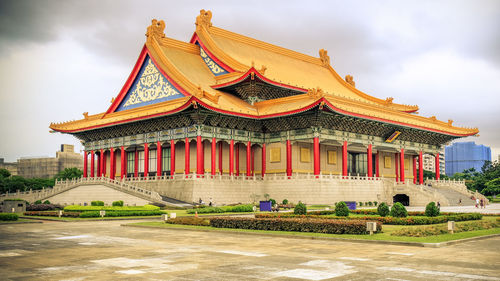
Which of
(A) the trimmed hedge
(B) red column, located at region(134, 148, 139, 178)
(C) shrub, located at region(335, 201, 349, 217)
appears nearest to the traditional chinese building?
(B) red column, located at region(134, 148, 139, 178)

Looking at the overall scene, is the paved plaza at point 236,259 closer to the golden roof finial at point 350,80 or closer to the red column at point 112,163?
the red column at point 112,163

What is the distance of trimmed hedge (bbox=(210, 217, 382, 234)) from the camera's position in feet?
62.3

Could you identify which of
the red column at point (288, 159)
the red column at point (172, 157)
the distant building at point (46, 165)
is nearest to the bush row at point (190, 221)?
the red column at point (172, 157)

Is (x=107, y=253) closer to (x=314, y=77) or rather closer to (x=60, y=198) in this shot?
(x=60, y=198)

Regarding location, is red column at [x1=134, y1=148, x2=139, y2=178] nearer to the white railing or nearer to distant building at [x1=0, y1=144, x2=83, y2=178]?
the white railing

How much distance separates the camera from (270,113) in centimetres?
4694

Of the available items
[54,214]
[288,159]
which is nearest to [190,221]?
[54,214]

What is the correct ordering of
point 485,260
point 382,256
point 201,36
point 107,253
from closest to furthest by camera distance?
1. point 485,260
2. point 382,256
3. point 107,253
4. point 201,36

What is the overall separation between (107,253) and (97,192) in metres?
34.4

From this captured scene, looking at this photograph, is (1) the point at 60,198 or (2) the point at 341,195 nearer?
(2) the point at 341,195

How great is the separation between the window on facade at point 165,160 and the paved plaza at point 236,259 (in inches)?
1253

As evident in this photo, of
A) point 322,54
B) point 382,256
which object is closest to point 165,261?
point 382,256

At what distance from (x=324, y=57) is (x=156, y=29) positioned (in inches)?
950

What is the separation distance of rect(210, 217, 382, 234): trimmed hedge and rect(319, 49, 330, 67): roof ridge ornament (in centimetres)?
4737
